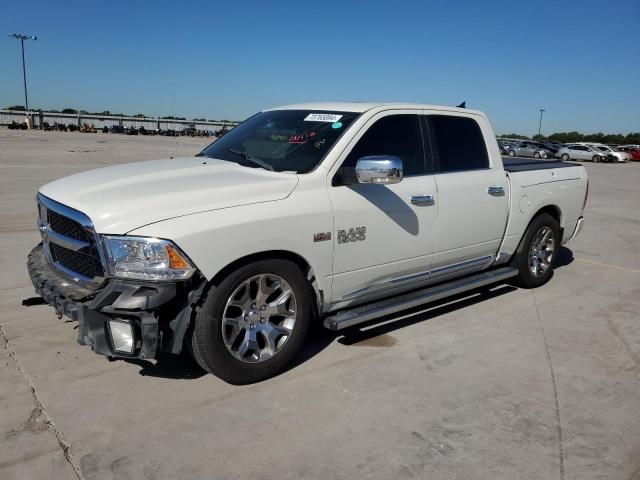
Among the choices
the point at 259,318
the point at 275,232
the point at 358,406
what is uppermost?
the point at 275,232

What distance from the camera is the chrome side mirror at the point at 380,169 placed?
374 cm

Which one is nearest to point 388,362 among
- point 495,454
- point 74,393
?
point 495,454

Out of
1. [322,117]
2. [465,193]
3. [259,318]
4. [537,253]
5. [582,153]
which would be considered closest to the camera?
[259,318]

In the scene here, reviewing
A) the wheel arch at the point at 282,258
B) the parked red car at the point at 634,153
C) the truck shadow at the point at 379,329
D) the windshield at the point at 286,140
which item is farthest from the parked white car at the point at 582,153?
→ the wheel arch at the point at 282,258

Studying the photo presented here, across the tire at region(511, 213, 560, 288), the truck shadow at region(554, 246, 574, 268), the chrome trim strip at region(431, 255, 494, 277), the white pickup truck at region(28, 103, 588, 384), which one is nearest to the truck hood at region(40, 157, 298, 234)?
the white pickup truck at region(28, 103, 588, 384)

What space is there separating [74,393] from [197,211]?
1.46m

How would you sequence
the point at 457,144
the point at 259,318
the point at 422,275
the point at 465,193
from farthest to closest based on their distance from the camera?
the point at 457,144, the point at 465,193, the point at 422,275, the point at 259,318

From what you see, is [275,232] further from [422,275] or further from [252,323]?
[422,275]

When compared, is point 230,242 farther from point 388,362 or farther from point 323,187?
point 388,362

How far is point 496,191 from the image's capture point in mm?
5320

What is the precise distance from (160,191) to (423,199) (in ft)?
7.10

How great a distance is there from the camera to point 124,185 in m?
3.69

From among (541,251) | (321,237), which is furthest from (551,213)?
(321,237)

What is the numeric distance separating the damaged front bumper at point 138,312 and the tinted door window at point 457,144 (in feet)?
8.54
